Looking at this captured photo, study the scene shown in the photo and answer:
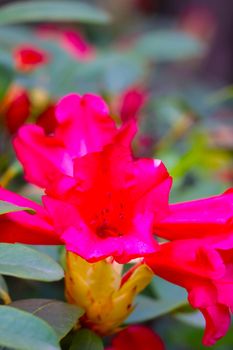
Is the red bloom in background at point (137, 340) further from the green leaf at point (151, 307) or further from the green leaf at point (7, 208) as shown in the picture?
the green leaf at point (7, 208)

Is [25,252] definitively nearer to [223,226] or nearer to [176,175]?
[223,226]

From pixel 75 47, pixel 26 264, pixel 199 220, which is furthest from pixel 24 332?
pixel 75 47

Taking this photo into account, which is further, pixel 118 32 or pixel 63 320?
pixel 118 32

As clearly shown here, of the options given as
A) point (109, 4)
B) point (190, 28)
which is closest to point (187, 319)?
point (109, 4)

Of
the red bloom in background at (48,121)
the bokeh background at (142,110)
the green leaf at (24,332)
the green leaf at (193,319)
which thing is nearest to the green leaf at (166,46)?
the bokeh background at (142,110)

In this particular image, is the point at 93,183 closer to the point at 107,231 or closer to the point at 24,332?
the point at 107,231

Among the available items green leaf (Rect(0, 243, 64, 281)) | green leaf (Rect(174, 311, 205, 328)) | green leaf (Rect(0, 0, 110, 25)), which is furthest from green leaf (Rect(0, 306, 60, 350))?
green leaf (Rect(0, 0, 110, 25))

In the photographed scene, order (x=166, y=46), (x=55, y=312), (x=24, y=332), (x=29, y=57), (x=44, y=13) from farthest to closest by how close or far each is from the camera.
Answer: (x=166, y=46), (x=29, y=57), (x=44, y=13), (x=55, y=312), (x=24, y=332)
